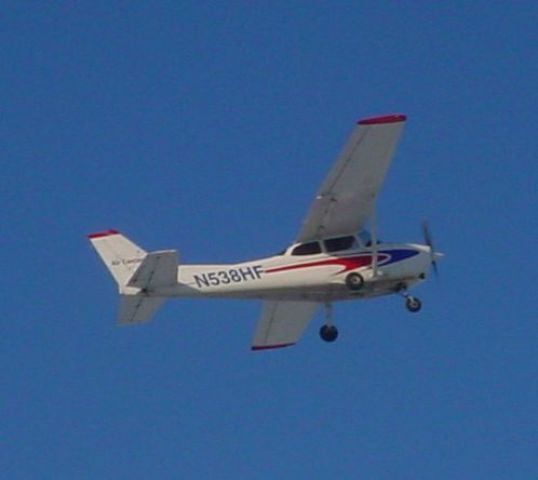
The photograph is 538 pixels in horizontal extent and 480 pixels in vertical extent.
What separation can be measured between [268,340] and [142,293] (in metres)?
6.01

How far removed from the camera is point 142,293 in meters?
47.2

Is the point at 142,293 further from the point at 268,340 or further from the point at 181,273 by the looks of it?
the point at 268,340

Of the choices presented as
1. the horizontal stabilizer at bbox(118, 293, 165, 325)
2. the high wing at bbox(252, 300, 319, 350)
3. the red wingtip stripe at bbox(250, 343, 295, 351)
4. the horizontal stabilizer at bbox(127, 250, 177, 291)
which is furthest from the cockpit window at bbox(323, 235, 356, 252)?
the red wingtip stripe at bbox(250, 343, 295, 351)

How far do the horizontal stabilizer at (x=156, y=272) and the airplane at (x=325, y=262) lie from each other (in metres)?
0.02

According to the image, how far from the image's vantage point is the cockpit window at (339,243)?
4875cm

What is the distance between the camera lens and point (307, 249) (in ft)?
160

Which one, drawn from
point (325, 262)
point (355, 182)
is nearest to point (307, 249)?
point (325, 262)

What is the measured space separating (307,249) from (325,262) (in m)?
0.51

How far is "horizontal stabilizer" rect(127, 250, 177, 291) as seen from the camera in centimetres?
4653

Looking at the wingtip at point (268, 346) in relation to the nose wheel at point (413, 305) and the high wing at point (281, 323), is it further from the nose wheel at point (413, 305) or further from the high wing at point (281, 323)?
the nose wheel at point (413, 305)

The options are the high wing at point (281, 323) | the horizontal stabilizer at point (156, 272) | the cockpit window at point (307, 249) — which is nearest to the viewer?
the horizontal stabilizer at point (156, 272)

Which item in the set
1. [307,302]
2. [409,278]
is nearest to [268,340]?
[307,302]

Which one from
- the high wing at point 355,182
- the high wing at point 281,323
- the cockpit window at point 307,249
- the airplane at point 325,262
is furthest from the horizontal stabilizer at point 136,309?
the high wing at point 281,323

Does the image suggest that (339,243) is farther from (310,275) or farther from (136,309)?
(136,309)
